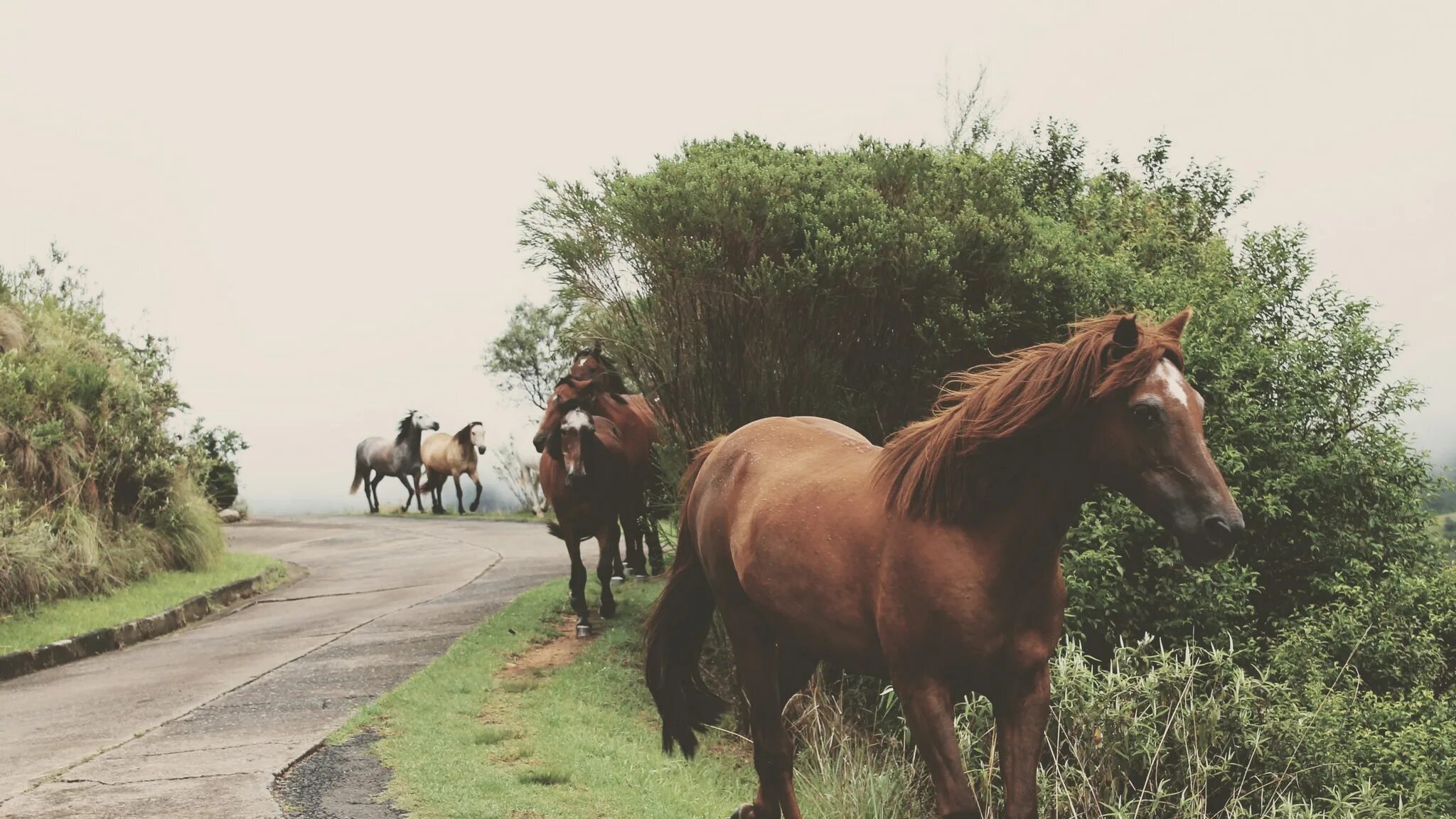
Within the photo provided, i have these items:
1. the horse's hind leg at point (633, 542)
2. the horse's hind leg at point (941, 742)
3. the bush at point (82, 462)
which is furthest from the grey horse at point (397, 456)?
the horse's hind leg at point (941, 742)

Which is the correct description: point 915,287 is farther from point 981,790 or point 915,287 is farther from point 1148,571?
point 981,790

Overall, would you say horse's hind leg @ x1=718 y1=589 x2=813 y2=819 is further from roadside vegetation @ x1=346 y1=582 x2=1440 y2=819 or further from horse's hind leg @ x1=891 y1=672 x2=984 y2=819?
horse's hind leg @ x1=891 y1=672 x2=984 y2=819

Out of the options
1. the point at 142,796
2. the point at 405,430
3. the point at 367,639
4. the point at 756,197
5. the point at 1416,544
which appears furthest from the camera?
the point at 405,430

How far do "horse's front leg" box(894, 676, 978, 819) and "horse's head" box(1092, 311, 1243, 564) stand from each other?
873 mm

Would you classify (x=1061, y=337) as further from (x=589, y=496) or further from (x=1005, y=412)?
(x=1005, y=412)

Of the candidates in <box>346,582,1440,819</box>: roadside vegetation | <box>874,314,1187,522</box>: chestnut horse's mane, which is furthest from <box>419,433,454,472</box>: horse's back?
<box>874,314,1187,522</box>: chestnut horse's mane

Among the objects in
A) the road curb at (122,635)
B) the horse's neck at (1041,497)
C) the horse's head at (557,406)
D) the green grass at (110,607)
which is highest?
the horse's head at (557,406)

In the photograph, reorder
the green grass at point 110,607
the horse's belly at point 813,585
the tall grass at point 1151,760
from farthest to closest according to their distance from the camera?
1. the green grass at point 110,607
2. the tall grass at point 1151,760
3. the horse's belly at point 813,585

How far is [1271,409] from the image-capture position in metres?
8.55

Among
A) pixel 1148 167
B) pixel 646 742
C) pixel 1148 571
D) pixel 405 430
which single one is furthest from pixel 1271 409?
pixel 405 430

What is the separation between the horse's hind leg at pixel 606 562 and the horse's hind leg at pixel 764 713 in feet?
20.1

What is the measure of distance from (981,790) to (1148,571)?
2350mm

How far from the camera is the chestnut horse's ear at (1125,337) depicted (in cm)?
345

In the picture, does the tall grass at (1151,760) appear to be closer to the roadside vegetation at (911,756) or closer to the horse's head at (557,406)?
the roadside vegetation at (911,756)
